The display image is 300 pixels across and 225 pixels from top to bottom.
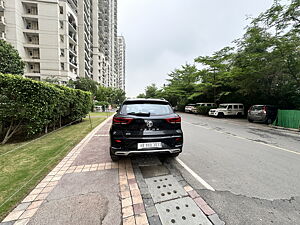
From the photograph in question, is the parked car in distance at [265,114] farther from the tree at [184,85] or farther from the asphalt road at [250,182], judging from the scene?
the tree at [184,85]

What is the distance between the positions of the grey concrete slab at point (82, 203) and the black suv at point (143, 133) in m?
0.66

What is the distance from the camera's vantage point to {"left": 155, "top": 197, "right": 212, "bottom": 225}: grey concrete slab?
1.65 meters

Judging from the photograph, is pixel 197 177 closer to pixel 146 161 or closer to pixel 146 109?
pixel 146 161

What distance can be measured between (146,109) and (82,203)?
2081 millimetres

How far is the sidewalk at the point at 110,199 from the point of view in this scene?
1666mm

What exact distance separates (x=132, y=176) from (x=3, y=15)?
36.0m

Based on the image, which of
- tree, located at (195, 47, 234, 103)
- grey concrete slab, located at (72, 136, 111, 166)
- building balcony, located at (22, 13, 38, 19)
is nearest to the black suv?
grey concrete slab, located at (72, 136, 111, 166)

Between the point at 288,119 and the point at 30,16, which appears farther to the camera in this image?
the point at 30,16

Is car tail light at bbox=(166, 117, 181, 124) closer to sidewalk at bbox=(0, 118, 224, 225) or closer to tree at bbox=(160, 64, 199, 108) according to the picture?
sidewalk at bbox=(0, 118, 224, 225)

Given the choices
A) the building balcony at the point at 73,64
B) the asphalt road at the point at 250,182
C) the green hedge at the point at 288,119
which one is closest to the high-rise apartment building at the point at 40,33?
the building balcony at the point at 73,64

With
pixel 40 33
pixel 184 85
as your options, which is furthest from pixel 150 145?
pixel 40 33

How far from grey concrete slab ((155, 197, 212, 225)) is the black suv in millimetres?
1010

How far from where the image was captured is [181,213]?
70.1 inches

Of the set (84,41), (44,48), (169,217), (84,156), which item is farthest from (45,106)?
(84,41)
